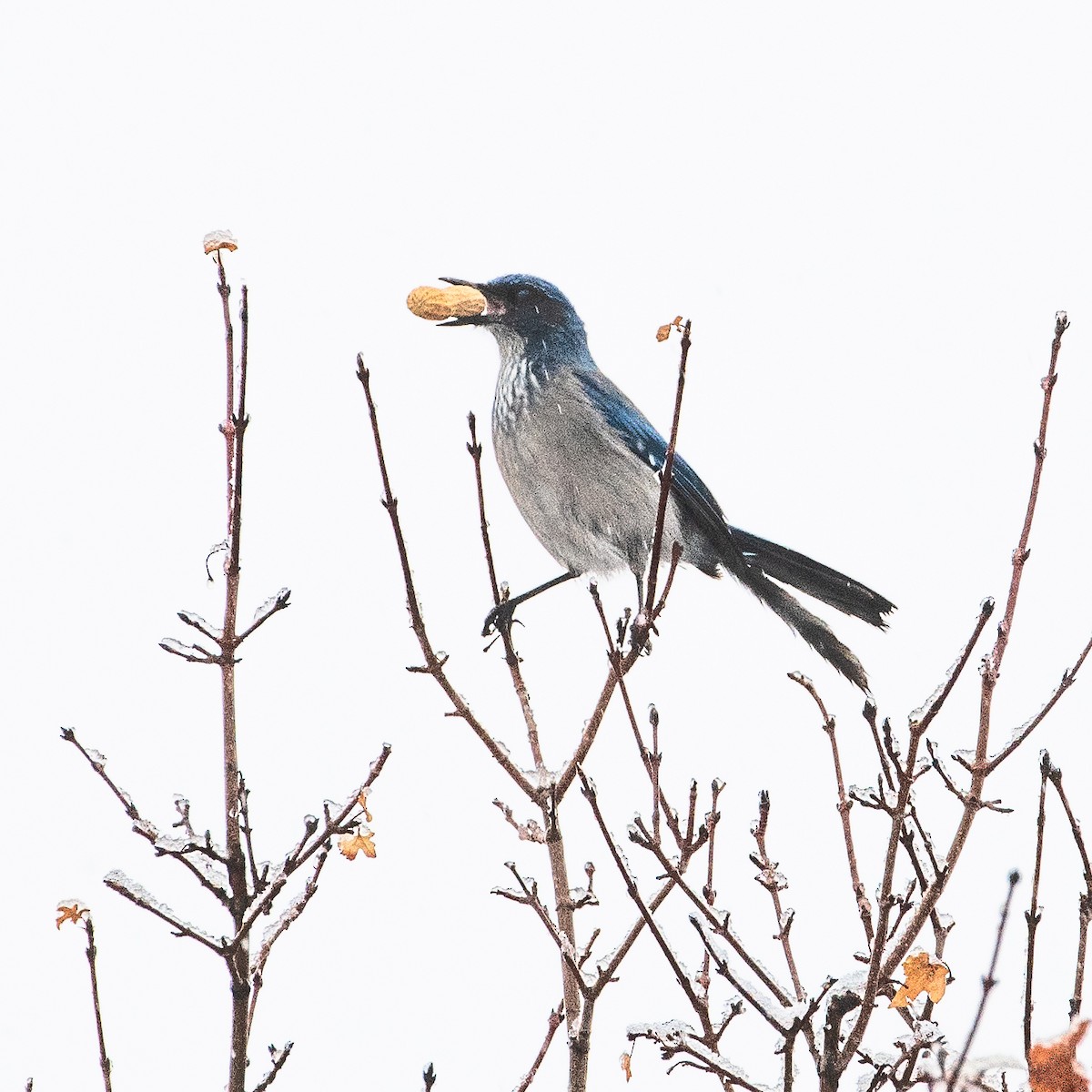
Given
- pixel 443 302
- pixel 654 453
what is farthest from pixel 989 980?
pixel 654 453

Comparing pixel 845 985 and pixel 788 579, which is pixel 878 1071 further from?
pixel 788 579

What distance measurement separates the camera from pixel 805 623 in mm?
4523

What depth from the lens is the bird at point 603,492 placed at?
487 cm

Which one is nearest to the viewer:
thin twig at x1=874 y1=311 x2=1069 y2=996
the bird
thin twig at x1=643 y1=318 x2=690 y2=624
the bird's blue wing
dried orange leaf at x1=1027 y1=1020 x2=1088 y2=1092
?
dried orange leaf at x1=1027 y1=1020 x2=1088 y2=1092

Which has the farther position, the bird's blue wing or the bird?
the bird's blue wing

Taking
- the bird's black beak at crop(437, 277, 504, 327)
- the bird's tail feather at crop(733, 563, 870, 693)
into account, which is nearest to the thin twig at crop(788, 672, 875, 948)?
the bird's tail feather at crop(733, 563, 870, 693)

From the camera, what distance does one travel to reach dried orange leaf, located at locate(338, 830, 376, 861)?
234cm

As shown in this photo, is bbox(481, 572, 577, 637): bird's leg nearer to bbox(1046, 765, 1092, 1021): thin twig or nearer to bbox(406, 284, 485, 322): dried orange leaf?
bbox(406, 284, 485, 322): dried orange leaf

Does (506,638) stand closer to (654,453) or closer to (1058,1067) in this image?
(1058,1067)

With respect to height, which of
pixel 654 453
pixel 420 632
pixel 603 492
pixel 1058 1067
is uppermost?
pixel 654 453

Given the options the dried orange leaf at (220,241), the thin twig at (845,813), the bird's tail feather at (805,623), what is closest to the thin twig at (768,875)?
the thin twig at (845,813)

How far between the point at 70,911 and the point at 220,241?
1207mm

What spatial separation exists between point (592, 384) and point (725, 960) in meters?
3.68

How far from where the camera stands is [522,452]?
202 inches
